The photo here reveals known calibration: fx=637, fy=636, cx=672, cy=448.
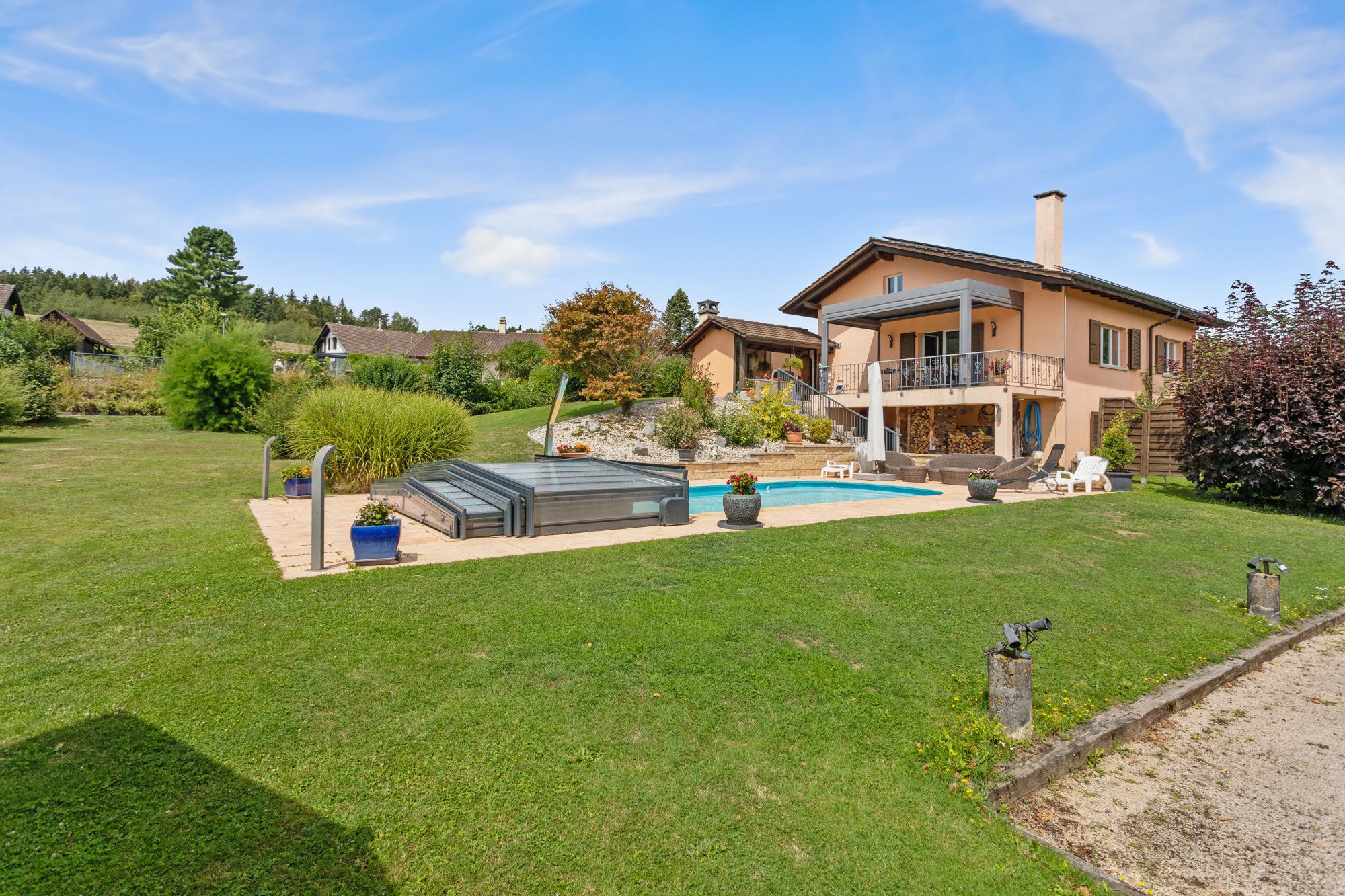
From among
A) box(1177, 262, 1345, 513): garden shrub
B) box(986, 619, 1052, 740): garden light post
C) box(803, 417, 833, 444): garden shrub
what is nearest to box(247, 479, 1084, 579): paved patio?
box(1177, 262, 1345, 513): garden shrub

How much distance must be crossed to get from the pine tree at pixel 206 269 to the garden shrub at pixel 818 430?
61.9 m

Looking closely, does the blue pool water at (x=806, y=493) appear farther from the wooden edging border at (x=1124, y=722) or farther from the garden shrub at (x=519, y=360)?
the garden shrub at (x=519, y=360)

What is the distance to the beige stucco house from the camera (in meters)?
18.0

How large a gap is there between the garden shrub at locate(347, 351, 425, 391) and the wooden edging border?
76.6ft

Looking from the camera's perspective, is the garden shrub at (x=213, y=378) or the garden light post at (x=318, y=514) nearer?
the garden light post at (x=318, y=514)

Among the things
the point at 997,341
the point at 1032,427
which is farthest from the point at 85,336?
the point at 1032,427

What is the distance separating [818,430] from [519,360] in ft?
74.1

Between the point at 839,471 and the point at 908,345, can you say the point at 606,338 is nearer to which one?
the point at 839,471

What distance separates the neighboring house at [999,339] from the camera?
59.2 feet

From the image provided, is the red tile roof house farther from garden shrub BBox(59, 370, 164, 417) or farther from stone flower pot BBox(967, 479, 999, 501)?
stone flower pot BBox(967, 479, 999, 501)

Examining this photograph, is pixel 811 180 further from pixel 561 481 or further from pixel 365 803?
pixel 365 803

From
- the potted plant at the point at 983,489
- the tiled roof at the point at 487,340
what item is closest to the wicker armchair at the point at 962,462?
the potted plant at the point at 983,489

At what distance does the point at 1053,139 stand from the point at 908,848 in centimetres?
1756

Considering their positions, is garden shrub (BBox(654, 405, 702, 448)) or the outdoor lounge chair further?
garden shrub (BBox(654, 405, 702, 448))
